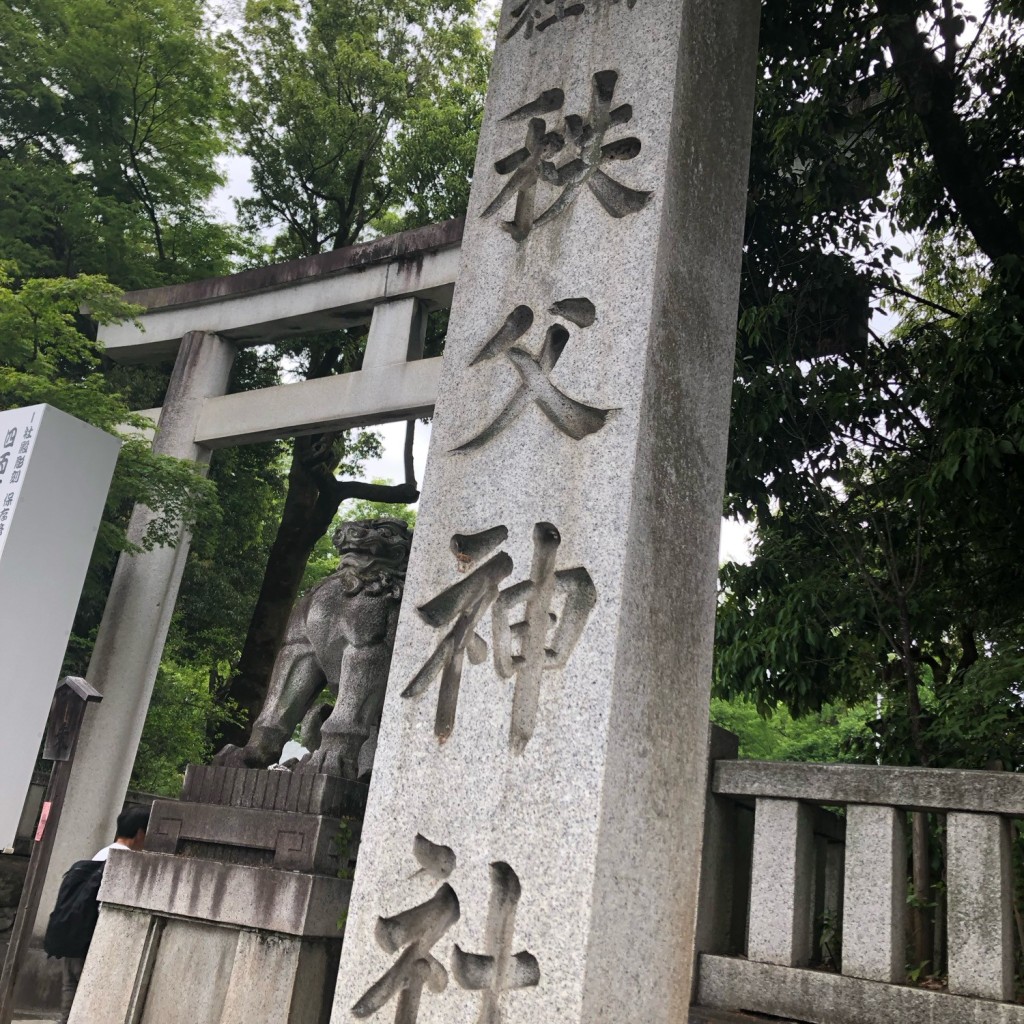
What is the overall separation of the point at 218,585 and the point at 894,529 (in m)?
9.12

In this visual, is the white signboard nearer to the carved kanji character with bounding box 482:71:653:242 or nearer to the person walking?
the person walking

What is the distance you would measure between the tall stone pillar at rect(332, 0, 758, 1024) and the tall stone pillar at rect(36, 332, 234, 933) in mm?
6850

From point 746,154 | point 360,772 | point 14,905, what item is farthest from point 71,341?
point 746,154

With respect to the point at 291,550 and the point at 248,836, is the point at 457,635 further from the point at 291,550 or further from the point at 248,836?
the point at 291,550

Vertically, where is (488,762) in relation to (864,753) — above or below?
below

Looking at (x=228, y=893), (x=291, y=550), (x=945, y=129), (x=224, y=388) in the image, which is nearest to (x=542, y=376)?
(x=228, y=893)

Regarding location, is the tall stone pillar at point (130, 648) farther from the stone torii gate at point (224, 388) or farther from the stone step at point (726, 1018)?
the stone step at point (726, 1018)

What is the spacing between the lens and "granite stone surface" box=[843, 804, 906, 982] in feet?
9.78

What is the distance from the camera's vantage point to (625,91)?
355 centimetres

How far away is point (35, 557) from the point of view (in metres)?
7.14

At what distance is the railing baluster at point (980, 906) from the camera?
281 cm

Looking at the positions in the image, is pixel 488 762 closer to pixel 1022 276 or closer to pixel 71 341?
pixel 1022 276

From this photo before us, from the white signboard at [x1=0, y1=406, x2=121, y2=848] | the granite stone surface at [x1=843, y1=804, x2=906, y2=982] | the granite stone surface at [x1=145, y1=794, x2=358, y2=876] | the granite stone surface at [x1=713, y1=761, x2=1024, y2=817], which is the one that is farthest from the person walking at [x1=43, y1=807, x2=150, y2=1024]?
the granite stone surface at [x1=843, y1=804, x2=906, y2=982]

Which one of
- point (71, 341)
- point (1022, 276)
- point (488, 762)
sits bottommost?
point (488, 762)
